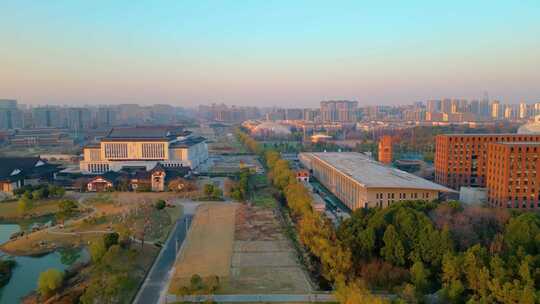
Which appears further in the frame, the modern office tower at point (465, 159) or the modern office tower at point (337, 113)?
the modern office tower at point (337, 113)

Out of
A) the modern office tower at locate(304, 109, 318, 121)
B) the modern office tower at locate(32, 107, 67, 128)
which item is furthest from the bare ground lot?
the modern office tower at locate(304, 109, 318, 121)

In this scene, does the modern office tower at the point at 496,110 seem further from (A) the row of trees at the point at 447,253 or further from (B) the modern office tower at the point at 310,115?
(A) the row of trees at the point at 447,253

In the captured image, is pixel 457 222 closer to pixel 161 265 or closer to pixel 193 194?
pixel 161 265

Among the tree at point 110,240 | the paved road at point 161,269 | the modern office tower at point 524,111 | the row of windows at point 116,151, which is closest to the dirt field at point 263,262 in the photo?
the paved road at point 161,269

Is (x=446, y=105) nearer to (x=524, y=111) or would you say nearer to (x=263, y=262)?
(x=524, y=111)

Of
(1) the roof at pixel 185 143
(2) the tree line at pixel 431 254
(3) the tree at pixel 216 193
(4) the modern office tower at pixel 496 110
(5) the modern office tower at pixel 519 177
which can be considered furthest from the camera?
(4) the modern office tower at pixel 496 110

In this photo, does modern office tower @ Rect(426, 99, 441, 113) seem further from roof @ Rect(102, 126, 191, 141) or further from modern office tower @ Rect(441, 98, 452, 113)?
roof @ Rect(102, 126, 191, 141)
